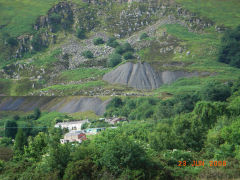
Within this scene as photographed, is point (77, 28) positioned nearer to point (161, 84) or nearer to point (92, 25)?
point (92, 25)

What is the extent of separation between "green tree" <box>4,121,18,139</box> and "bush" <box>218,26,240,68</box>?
58.0 m

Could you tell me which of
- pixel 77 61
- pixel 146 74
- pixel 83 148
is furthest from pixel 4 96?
pixel 83 148

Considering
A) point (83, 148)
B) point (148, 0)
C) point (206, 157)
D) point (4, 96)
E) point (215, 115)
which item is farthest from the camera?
point (148, 0)

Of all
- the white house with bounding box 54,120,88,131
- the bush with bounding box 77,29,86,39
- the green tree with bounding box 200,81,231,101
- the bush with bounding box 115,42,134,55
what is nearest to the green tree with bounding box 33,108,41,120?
the white house with bounding box 54,120,88,131

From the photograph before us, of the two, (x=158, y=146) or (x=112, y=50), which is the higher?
(x=112, y=50)

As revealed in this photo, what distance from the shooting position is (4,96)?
8894cm

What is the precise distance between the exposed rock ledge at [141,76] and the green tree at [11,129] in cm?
3026

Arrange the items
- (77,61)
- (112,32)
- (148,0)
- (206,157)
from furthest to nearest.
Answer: (148,0) → (112,32) → (77,61) → (206,157)

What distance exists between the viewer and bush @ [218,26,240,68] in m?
100.0

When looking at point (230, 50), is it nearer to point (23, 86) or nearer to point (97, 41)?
point (97, 41)

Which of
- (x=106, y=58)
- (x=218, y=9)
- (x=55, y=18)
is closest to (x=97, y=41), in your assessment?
(x=106, y=58)

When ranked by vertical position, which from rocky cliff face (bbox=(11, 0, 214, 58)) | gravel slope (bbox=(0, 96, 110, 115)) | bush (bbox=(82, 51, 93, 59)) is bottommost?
gravel slope (bbox=(0, 96, 110, 115))

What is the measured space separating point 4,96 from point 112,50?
36.7 m

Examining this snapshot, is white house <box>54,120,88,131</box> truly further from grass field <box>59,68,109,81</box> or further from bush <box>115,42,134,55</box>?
bush <box>115,42,134,55</box>
